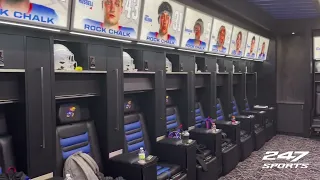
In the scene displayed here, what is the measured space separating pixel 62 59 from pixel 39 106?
1.63ft

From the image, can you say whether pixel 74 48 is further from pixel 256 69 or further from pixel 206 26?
pixel 256 69

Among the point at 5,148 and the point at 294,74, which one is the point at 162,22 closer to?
the point at 5,148

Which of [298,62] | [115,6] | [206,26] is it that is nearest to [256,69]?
[298,62]

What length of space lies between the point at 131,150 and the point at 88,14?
1657 mm

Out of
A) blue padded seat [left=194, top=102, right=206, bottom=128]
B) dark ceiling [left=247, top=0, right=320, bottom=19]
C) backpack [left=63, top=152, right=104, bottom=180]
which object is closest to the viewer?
backpack [left=63, top=152, right=104, bottom=180]

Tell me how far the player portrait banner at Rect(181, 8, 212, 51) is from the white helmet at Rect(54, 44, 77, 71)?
1937 millimetres

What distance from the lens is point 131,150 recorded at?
12.0ft

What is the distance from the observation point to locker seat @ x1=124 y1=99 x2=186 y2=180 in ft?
11.6

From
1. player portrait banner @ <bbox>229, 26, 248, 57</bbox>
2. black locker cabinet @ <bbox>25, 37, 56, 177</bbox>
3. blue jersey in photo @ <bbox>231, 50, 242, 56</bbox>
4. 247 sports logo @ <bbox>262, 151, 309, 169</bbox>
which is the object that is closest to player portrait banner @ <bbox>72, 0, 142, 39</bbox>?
black locker cabinet @ <bbox>25, 37, 56, 177</bbox>

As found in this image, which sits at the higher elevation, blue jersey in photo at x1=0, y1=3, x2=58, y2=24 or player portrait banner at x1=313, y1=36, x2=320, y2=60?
player portrait banner at x1=313, y1=36, x2=320, y2=60

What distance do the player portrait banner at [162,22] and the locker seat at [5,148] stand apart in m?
1.68

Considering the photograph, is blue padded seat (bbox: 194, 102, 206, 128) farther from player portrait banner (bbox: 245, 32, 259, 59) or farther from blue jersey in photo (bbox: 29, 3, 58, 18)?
Result: blue jersey in photo (bbox: 29, 3, 58, 18)

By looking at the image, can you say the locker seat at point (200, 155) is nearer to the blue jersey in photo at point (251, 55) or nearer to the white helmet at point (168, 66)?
the white helmet at point (168, 66)

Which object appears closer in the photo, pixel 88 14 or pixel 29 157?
pixel 29 157
